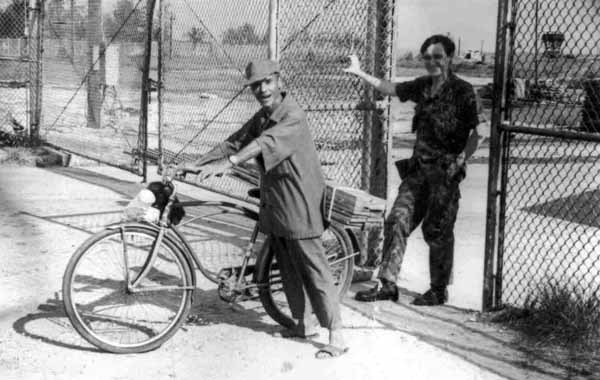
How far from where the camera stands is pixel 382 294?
253 inches

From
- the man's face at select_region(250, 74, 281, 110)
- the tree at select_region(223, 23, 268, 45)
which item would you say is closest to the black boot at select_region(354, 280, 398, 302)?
the man's face at select_region(250, 74, 281, 110)

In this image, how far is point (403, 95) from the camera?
Result: 20.8 ft

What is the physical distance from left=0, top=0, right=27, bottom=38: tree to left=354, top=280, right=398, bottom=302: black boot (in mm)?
10034

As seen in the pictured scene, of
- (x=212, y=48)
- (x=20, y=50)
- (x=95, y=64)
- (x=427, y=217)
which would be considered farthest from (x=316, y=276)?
(x=20, y=50)

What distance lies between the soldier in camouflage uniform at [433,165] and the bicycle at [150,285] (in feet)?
1.45

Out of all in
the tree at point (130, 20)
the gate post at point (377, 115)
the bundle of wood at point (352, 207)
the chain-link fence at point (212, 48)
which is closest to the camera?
the bundle of wood at point (352, 207)

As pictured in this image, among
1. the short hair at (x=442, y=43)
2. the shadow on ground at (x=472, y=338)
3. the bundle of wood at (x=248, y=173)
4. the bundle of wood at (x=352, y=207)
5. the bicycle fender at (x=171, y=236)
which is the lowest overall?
the shadow on ground at (x=472, y=338)

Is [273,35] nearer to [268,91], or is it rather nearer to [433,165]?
[433,165]

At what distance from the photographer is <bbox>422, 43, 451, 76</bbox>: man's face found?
609cm

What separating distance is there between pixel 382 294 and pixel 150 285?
1761 millimetres

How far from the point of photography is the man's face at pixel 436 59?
6.09 meters

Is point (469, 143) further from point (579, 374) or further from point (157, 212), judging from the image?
point (157, 212)

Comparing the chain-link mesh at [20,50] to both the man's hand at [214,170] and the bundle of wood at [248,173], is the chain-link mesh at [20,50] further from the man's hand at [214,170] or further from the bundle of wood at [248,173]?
the man's hand at [214,170]

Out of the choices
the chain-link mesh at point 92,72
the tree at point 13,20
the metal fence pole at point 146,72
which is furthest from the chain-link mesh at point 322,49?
the tree at point 13,20
